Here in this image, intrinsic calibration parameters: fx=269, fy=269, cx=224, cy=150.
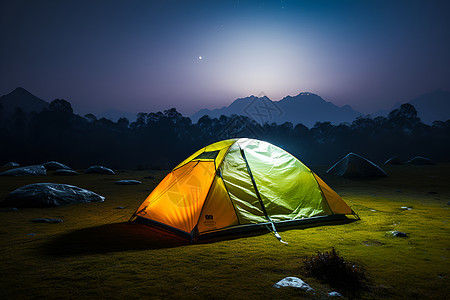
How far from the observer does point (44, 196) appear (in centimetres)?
957

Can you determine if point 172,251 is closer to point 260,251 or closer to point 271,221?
point 260,251

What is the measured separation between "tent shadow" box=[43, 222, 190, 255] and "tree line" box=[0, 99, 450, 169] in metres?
47.1

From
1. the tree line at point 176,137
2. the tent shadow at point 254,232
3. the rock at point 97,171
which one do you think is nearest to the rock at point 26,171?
the rock at point 97,171

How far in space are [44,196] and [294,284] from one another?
941 centimetres

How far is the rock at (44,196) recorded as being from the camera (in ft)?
31.0

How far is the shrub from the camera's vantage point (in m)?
3.74

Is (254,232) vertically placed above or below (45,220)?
below

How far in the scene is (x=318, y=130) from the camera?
2594 inches

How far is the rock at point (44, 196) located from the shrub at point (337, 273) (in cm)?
922

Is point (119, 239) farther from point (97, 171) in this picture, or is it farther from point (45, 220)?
point (97, 171)

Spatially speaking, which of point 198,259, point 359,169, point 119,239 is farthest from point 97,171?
point 198,259

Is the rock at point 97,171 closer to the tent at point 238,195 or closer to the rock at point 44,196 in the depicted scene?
the rock at point 44,196

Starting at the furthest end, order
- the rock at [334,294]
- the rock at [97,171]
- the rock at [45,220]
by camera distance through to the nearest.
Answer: the rock at [97,171]
the rock at [45,220]
the rock at [334,294]

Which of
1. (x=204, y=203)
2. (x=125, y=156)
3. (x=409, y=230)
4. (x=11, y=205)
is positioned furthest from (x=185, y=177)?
(x=125, y=156)
